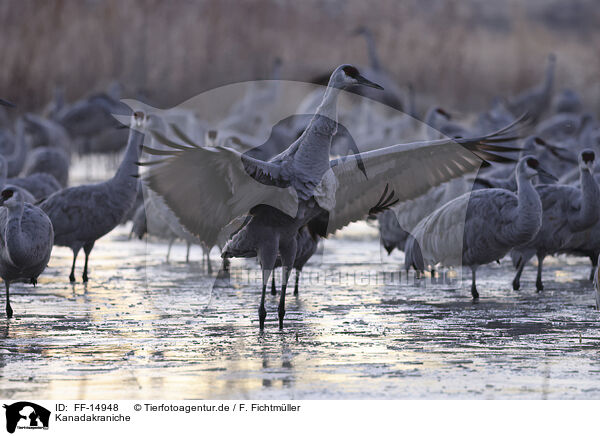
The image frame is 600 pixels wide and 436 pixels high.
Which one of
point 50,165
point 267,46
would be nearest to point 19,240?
point 50,165

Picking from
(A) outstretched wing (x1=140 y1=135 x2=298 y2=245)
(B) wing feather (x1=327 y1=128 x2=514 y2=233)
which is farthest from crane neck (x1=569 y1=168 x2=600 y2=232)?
(A) outstretched wing (x1=140 y1=135 x2=298 y2=245)

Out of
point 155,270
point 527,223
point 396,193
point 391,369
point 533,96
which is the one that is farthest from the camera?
point 533,96

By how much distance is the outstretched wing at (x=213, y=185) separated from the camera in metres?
7.36

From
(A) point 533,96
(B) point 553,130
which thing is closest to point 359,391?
(B) point 553,130

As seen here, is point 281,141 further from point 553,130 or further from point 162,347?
point 162,347

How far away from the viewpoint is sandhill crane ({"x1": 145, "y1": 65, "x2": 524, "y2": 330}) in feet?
24.8

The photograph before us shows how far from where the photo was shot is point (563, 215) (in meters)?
10.5

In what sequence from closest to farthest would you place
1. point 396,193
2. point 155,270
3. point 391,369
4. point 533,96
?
point 391,369
point 396,193
point 155,270
point 533,96

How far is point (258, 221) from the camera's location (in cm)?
818

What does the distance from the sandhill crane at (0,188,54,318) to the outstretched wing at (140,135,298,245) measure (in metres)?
1.34

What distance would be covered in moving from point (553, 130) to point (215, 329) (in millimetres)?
15207

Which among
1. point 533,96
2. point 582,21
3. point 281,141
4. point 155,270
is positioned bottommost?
point 155,270

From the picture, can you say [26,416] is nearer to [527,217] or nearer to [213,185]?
[213,185]

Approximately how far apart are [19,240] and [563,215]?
5.10 m
